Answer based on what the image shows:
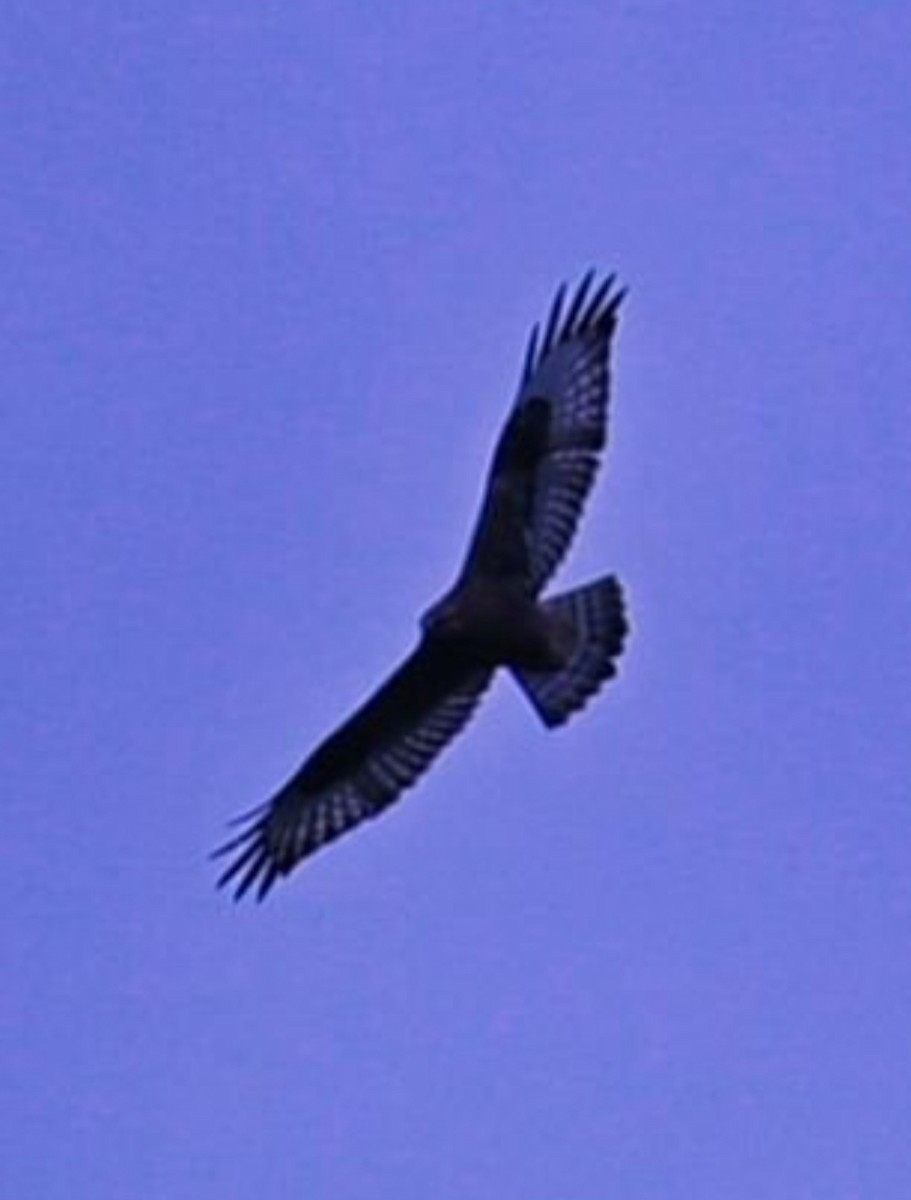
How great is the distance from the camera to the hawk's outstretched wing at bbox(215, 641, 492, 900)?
1808 cm

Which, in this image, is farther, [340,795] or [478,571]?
[340,795]

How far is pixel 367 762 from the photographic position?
1850 cm

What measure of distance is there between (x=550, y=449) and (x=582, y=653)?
4.74 feet

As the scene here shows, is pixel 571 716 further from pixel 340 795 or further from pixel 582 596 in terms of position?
pixel 340 795

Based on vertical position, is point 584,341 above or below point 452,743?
above

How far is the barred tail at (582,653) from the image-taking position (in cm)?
1700

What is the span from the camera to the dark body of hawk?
17125 mm

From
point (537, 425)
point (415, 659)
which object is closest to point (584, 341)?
point (537, 425)

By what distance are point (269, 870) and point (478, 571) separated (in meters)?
2.07

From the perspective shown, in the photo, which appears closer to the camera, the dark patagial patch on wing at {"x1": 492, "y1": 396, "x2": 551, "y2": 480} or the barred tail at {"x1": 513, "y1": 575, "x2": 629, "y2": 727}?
the barred tail at {"x1": 513, "y1": 575, "x2": 629, "y2": 727}

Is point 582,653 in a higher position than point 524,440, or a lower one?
lower

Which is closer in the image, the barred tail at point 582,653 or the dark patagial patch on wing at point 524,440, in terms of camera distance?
the barred tail at point 582,653

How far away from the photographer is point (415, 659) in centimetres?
1805

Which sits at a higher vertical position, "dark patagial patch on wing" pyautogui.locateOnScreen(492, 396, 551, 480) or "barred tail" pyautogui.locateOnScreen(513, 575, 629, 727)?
"dark patagial patch on wing" pyautogui.locateOnScreen(492, 396, 551, 480)
